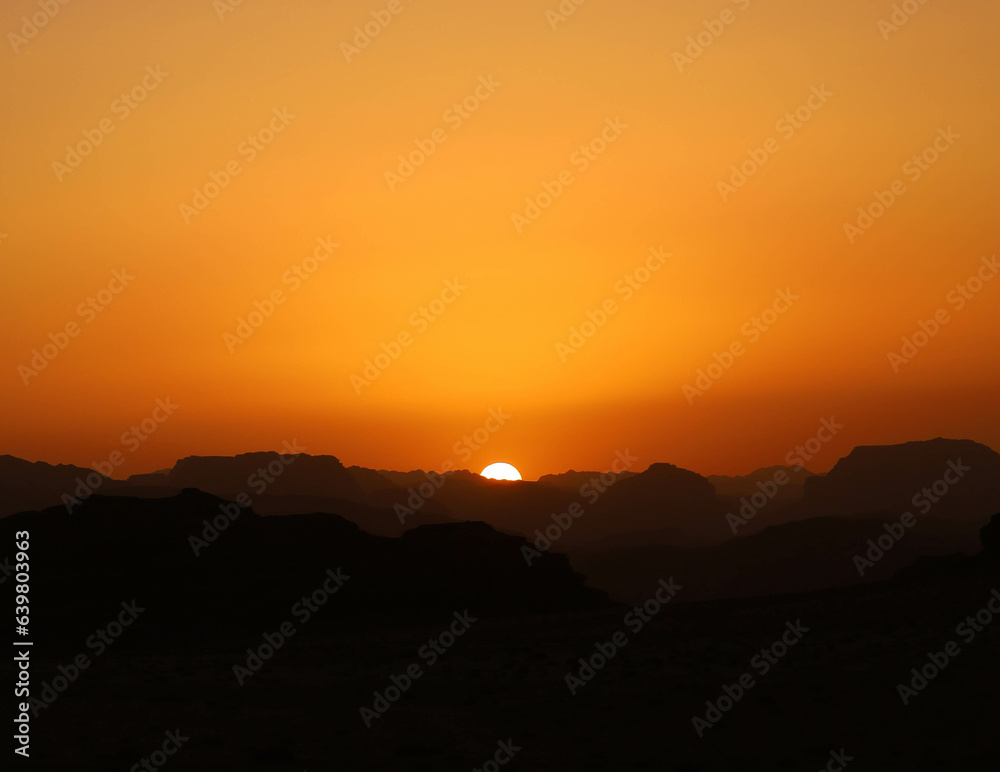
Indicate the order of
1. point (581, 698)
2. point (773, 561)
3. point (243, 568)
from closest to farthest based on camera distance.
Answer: point (581, 698)
point (243, 568)
point (773, 561)

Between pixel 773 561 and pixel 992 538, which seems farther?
pixel 773 561

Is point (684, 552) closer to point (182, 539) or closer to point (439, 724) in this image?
point (182, 539)

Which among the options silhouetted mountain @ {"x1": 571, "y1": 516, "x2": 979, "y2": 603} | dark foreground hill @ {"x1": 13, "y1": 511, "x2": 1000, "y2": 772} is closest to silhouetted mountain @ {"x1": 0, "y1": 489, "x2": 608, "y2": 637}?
dark foreground hill @ {"x1": 13, "y1": 511, "x2": 1000, "y2": 772}

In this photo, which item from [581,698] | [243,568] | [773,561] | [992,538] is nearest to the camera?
[581,698]

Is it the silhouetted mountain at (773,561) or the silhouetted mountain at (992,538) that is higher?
the silhouetted mountain at (992,538)

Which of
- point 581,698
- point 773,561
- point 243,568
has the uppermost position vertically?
point 773,561

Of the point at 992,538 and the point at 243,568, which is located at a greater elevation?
the point at 992,538

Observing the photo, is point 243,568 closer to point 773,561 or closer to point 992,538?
point 992,538

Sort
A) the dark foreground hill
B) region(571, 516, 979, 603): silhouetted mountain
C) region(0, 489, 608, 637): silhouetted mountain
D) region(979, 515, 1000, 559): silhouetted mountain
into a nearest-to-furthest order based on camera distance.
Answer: the dark foreground hill → region(0, 489, 608, 637): silhouetted mountain → region(979, 515, 1000, 559): silhouetted mountain → region(571, 516, 979, 603): silhouetted mountain

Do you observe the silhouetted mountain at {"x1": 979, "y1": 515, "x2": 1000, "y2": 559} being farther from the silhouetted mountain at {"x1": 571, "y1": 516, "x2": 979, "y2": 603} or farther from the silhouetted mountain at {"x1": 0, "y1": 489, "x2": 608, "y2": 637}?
the silhouetted mountain at {"x1": 571, "y1": 516, "x2": 979, "y2": 603}

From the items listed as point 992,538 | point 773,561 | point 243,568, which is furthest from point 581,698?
point 773,561

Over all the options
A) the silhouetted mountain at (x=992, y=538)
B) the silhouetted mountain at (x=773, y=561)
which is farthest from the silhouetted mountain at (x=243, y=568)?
the silhouetted mountain at (x=773, y=561)

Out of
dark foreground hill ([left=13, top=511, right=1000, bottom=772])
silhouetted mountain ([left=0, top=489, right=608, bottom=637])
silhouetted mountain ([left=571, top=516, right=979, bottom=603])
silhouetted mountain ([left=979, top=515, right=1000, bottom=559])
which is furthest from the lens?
silhouetted mountain ([left=571, top=516, right=979, bottom=603])

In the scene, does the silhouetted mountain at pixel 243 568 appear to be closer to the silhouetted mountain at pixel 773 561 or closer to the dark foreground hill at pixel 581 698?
the dark foreground hill at pixel 581 698
